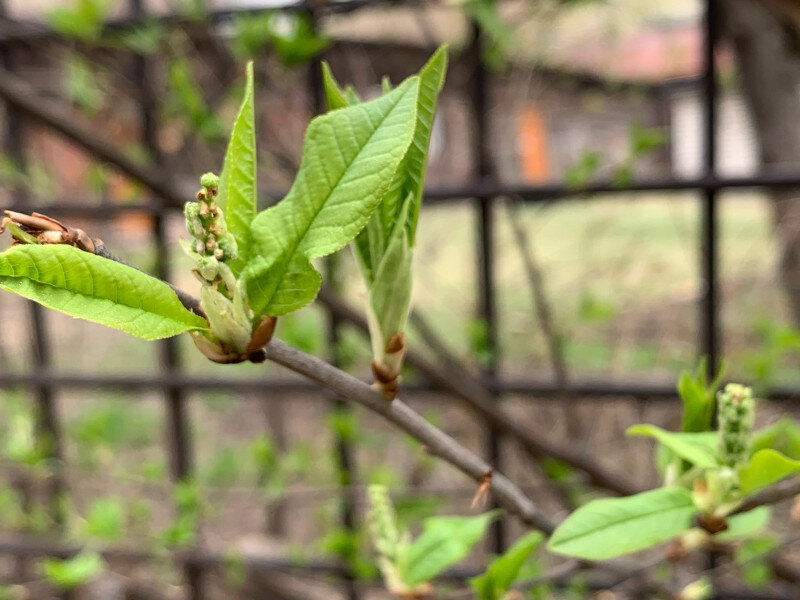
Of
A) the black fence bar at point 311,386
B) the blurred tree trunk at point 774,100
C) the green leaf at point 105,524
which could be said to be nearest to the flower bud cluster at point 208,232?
the black fence bar at point 311,386

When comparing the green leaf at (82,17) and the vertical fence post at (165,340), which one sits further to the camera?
the vertical fence post at (165,340)

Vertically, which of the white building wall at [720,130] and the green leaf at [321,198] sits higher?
the white building wall at [720,130]

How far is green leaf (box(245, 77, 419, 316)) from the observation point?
30 cm

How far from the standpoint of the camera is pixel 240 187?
1.00ft

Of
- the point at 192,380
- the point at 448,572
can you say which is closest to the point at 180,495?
the point at 192,380

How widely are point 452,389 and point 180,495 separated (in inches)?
21.7

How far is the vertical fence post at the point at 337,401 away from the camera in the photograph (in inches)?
48.1

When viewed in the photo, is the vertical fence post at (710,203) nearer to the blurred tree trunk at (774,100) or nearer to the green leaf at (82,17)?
the blurred tree trunk at (774,100)

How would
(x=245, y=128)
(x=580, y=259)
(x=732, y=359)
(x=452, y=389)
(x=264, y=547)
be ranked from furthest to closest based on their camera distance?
(x=580, y=259) < (x=264, y=547) < (x=732, y=359) < (x=452, y=389) < (x=245, y=128)

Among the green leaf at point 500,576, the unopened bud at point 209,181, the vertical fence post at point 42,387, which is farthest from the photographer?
the vertical fence post at point 42,387

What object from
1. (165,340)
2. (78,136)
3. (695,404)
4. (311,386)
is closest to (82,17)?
(78,136)

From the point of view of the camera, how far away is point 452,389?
3.25 ft

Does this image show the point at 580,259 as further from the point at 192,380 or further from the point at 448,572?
the point at 192,380

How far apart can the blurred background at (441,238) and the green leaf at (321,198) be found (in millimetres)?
601
